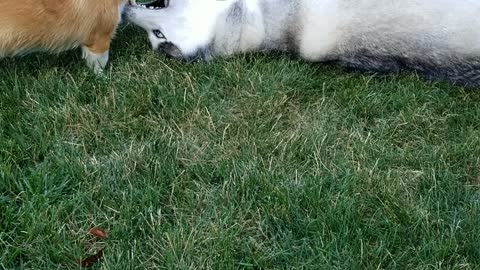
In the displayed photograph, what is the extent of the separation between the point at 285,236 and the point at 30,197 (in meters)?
1.13

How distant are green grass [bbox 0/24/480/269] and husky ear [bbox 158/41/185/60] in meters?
0.06

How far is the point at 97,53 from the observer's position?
4.36 metres

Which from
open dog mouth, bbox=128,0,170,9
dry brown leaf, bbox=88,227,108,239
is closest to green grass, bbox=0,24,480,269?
dry brown leaf, bbox=88,227,108,239

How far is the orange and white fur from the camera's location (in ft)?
12.6

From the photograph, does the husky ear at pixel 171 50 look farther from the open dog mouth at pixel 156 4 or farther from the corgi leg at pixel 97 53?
the corgi leg at pixel 97 53

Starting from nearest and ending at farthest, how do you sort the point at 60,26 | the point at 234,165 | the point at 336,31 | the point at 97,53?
1. the point at 234,165
2. the point at 60,26
3. the point at 97,53
4. the point at 336,31

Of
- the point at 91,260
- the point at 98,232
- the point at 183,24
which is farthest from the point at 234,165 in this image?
the point at 183,24

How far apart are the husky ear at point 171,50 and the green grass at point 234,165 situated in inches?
2.2

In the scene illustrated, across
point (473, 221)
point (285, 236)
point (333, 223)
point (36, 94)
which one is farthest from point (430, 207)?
point (36, 94)

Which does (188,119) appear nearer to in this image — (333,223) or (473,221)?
(333,223)

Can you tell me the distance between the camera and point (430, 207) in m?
3.42

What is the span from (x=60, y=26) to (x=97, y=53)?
37 cm

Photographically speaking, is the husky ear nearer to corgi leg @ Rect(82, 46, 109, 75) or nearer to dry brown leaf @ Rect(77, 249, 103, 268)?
corgi leg @ Rect(82, 46, 109, 75)

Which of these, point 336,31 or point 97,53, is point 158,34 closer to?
point 97,53
